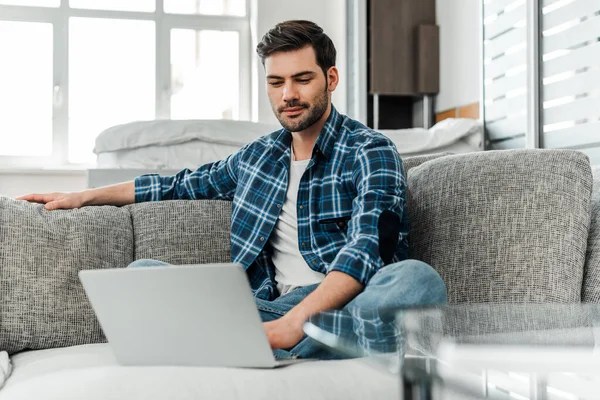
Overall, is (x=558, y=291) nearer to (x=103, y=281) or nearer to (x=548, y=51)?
(x=103, y=281)

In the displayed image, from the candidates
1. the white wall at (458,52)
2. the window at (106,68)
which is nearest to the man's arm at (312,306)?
the white wall at (458,52)

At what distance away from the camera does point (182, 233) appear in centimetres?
181

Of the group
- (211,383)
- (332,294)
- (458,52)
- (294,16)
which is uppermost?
(294,16)

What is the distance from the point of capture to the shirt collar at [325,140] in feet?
5.54

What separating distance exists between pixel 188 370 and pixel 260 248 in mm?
555

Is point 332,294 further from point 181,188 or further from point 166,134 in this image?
point 166,134

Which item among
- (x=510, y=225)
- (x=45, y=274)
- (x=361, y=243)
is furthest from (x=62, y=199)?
(x=510, y=225)

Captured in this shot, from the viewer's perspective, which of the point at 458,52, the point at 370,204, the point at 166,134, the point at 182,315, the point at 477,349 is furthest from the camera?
the point at 458,52

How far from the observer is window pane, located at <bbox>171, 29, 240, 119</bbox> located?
16.5ft

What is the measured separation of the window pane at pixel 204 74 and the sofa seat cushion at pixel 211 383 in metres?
3.90

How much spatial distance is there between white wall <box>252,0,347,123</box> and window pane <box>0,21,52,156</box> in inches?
51.9

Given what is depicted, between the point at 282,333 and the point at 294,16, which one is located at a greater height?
the point at 294,16

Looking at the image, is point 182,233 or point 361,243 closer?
point 361,243

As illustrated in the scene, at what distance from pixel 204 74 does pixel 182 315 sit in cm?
415
